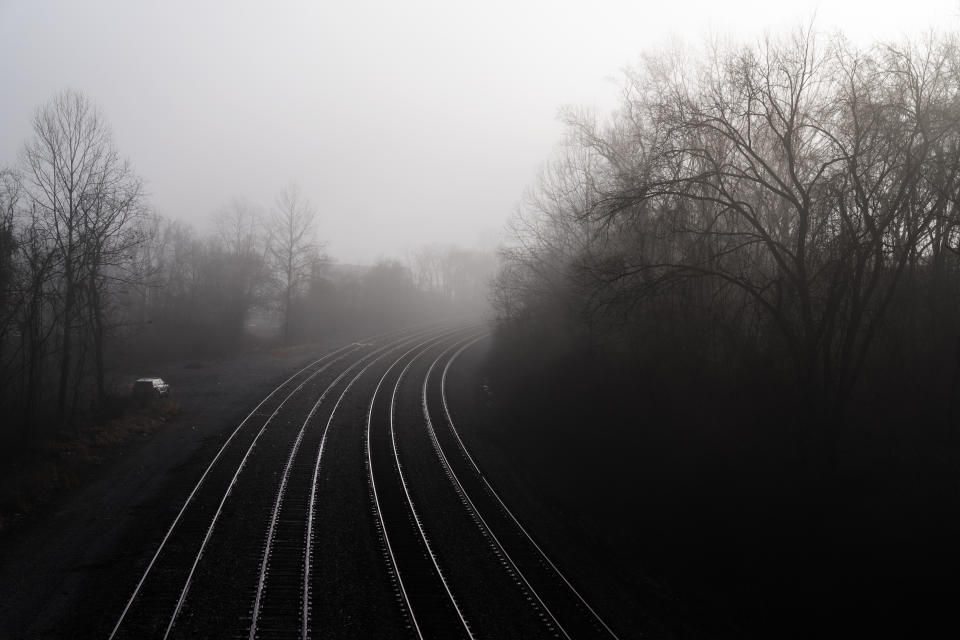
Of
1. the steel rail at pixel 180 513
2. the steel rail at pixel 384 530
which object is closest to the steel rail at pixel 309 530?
the steel rail at pixel 384 530

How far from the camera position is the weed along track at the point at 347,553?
8.87 meters

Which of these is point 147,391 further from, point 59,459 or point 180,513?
point 180,513

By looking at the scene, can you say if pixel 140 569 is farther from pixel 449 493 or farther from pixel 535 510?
pixel 535 510

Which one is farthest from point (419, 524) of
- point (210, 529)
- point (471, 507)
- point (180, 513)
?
point (180, 513)

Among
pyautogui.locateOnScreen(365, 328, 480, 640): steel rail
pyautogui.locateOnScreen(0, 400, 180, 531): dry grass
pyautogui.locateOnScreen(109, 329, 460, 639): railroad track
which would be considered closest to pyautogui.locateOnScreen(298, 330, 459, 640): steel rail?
pyautogui.locateOnScreen(109, 329, 460, 639): railroad track

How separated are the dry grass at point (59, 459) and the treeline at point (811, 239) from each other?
13515 millimetres

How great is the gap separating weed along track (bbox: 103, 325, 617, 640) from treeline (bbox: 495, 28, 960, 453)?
597 cm

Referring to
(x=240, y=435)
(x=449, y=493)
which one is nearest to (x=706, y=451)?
(x=449, y=493)

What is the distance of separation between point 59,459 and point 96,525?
539 centimetres

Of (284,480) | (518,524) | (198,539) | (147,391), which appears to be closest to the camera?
(198,539)

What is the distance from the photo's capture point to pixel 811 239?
12.8 meters

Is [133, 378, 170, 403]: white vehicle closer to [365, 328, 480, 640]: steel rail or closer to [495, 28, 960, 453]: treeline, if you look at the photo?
[365, 328, 480, 640]: steel rail

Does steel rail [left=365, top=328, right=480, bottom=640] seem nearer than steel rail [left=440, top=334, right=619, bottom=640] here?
Yes

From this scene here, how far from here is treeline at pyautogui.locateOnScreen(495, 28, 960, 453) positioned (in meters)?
11.0
